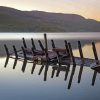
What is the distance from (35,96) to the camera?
902 inches

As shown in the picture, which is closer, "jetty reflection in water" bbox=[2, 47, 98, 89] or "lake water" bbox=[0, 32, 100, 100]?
"lake water" bbox=[0, 32, 100, 100]

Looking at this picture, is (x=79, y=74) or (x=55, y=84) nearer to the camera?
(x=55, y=84)

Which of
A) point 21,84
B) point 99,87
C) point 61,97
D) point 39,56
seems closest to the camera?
point 61,97

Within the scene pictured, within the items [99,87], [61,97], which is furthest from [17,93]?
[99,87]

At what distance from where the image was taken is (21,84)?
2644cm

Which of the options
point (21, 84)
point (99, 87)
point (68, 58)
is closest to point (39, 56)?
point (68, 58)

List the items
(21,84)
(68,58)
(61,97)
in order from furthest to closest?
(68,58) < (21,84) < (61,97)

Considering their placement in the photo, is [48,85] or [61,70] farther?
[61,70]

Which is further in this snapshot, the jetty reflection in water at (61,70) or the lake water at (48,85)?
the jetty reflection in water at (61,70)

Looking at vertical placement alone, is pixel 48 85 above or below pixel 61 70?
above

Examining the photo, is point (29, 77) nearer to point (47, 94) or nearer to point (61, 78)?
point (61, 78)

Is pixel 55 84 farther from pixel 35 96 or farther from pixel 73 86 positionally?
pixel 35 96

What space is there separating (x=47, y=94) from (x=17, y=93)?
6.25 feet

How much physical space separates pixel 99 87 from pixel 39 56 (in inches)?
346
